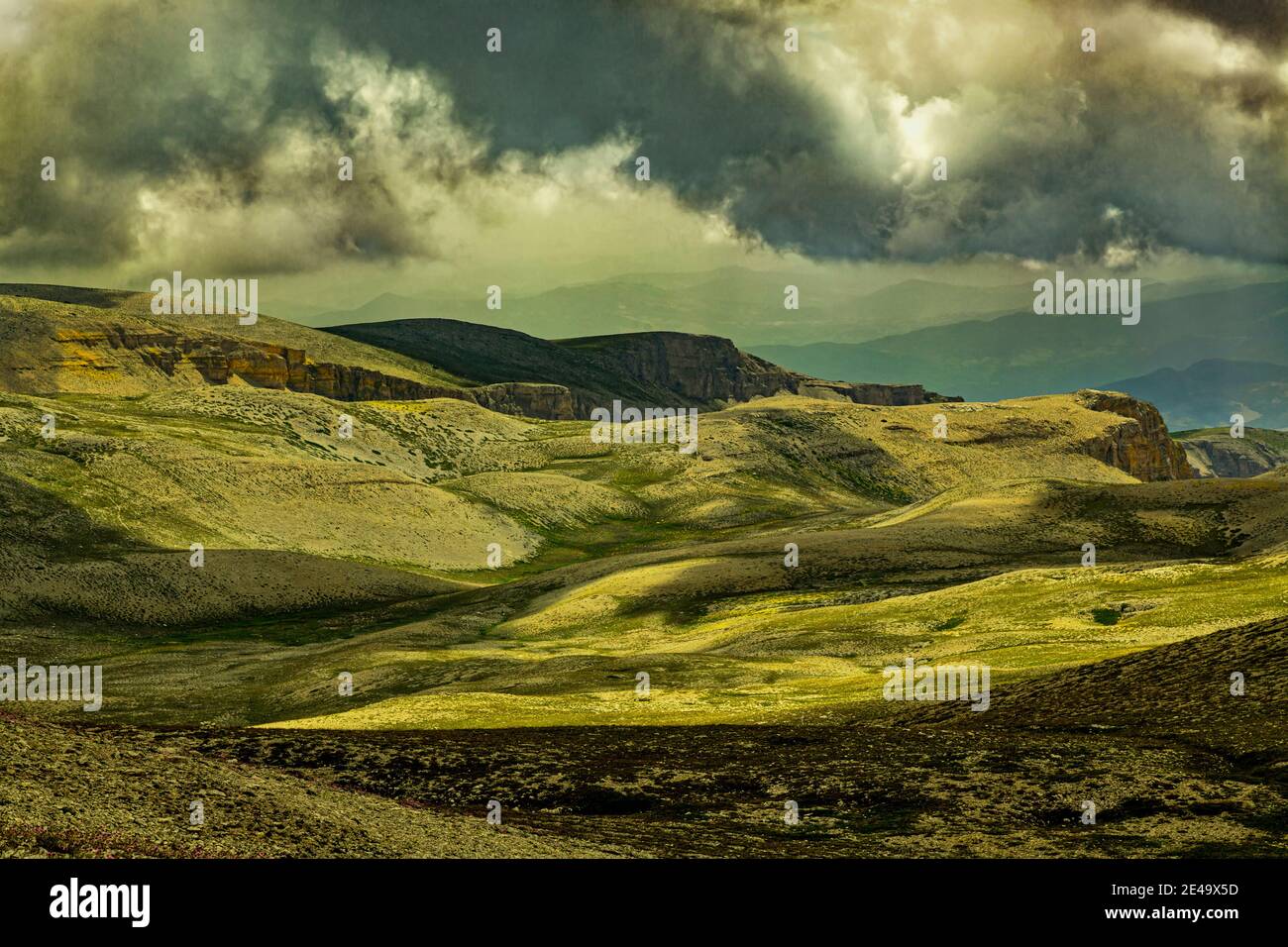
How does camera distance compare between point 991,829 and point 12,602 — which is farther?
point 12,602

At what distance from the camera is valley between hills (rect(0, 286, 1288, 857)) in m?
27.8

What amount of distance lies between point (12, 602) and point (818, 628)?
3525 inches

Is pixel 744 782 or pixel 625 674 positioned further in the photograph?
pixel 625 674

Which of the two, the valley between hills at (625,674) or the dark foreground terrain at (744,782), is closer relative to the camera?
the dark foreground terrain at (744,782)

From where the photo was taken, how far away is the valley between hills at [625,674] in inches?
1095

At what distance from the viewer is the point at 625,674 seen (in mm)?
73688

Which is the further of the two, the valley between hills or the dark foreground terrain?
the valley between hills

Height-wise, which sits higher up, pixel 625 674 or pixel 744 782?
pixel 625 674

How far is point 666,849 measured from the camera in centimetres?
2639
